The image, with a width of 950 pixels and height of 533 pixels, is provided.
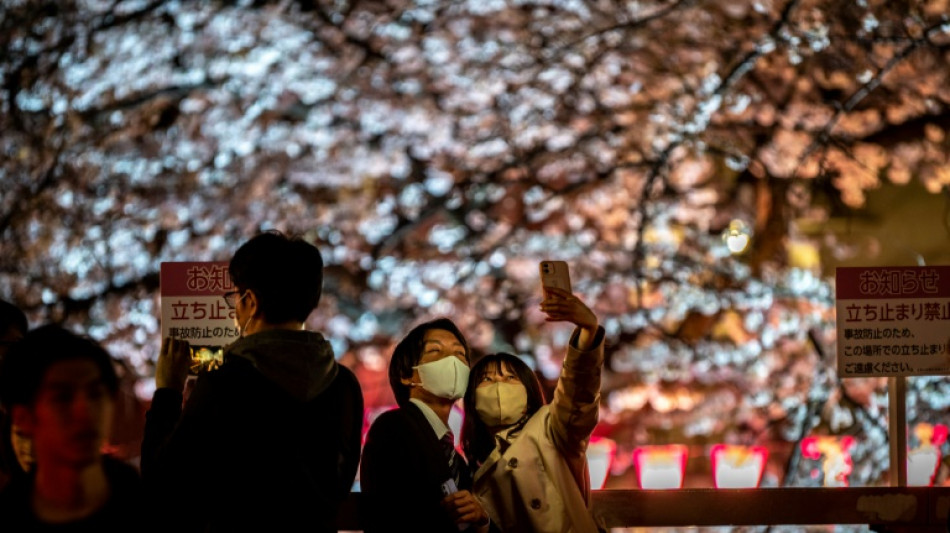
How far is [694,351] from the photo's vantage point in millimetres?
7105

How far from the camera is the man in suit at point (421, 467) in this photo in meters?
2.77

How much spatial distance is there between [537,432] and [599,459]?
324 cm

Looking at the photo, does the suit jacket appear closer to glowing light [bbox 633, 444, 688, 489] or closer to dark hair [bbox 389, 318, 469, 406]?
dark hair [bbox 389, 318, 469, 406]

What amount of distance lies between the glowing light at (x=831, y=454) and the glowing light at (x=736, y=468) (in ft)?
1.94

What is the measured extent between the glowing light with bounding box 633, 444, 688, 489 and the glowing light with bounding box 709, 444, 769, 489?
262 mm

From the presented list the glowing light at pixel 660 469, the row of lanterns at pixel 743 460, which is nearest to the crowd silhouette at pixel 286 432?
the row of lanterns at pixel 743 460

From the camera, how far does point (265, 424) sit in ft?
7.03

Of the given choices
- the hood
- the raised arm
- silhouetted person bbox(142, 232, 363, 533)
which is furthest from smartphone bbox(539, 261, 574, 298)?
the hood

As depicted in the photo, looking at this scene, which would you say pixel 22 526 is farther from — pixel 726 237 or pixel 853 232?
pixel 853 232

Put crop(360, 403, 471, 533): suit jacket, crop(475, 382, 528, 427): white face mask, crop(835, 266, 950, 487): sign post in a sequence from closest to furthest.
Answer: crop(360, 403, 471, 533): suit jacket < crop(475, 382, 528, 427): white face mask < crop(835, 266, 950, 487): sign post

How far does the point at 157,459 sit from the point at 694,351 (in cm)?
546

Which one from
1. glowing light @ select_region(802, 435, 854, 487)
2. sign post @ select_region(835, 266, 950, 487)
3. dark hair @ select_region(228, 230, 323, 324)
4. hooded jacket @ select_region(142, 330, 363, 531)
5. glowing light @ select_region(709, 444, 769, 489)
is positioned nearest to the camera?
hooded jacket @ select_region(142, 330, 363, 531)

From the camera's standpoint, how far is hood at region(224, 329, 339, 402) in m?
2.16

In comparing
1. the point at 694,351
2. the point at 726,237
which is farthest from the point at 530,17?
the point at 694,351
